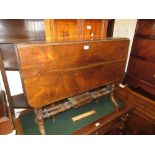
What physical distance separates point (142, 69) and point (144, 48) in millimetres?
294

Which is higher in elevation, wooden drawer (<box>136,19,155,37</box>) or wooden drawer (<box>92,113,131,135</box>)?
wooden drawer (<box>136,19,155,37</box>)

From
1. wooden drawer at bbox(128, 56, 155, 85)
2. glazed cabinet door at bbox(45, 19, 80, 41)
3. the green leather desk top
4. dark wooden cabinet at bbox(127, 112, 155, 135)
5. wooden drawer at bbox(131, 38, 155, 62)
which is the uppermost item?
glazed cabinet door at bbox(45, 19, 80, 41)

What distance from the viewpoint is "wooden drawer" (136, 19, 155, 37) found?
1.57 meters

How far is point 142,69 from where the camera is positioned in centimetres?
182

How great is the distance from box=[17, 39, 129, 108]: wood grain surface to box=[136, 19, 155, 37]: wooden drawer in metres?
0.41

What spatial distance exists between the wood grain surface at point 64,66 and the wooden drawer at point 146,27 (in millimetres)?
413

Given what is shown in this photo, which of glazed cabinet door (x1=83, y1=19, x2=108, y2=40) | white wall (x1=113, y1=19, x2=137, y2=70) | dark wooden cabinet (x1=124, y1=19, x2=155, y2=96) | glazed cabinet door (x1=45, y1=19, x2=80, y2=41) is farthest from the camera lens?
white wall (x1=113, y1=19, x2=137, y2=70)

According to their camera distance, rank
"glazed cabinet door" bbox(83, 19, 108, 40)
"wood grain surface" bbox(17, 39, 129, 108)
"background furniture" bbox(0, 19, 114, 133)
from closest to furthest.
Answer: "wood grain surface" bbox(17, 39, 129, 108) → "background furniture" bbox(0, 19, 114, 133) → "glazed cabinet door" bbox(83, 19, 108, 40)

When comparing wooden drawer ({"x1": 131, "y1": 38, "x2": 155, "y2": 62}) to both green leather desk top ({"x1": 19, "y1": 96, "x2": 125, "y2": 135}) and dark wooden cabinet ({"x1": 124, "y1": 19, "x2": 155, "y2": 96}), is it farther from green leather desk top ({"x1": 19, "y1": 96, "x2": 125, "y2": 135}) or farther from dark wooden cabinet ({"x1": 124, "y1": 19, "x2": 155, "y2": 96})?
green leather desk top ({"x1": 19, "y1": 96, "x2": 125, "y2": 135})

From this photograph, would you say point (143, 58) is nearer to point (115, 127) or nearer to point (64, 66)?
point (115, 127)

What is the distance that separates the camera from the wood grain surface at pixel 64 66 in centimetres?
96

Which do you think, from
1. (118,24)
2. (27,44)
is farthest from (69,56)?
(118,24)

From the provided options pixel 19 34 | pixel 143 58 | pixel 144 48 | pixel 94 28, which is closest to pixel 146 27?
pixel 144 48

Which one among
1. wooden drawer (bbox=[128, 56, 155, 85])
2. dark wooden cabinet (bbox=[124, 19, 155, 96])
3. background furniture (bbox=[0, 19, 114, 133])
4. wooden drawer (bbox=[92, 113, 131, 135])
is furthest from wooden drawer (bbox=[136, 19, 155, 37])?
wooden drawer (bbox=[92, 113, 131, 135])
